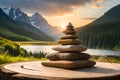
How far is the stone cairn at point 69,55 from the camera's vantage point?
8.28 metres

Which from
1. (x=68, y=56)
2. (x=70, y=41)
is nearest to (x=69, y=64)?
(x=68, y=56)

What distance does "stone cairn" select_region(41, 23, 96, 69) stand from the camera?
27.2 feet

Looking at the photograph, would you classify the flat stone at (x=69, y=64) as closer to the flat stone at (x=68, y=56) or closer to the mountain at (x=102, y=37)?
the flat stone at (x=68, y=56)

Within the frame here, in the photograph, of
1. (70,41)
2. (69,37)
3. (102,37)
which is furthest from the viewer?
(102,37)

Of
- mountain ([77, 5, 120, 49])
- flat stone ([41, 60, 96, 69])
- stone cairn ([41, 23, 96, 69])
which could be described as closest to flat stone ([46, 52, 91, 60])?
stone cairn ([41, 23, 96, 69])

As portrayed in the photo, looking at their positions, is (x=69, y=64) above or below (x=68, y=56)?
below

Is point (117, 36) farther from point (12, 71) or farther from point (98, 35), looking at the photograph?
point (12, 71)

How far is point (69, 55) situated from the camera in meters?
8.38

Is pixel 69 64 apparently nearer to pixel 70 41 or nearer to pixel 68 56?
pixel 68 56

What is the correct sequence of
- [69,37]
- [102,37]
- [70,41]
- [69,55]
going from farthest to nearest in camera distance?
[102,37]
[69,37]
[70,41]
[69,55]

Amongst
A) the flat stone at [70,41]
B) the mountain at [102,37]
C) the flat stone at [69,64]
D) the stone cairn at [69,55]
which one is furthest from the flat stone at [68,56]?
the mountain at [102,37]

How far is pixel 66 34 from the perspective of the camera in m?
8.98

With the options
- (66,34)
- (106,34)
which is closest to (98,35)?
(106,34)

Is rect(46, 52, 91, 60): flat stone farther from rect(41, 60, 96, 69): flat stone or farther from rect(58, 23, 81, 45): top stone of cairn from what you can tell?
rect(58, 23, 81, 45): top stone of cairn
